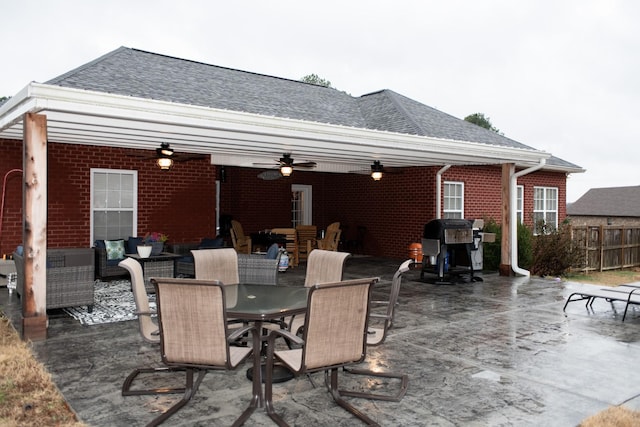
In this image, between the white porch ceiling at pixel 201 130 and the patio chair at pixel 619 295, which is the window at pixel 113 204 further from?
the patio chair at pixel 619 295

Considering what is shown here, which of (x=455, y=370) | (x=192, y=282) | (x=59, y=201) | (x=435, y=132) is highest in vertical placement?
(x=435, y=132)

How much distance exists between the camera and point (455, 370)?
182 inches

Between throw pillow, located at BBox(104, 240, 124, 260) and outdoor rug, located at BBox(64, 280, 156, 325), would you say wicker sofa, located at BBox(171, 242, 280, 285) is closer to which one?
outdoor rug, located at BBox(64, 280, 156, 325)

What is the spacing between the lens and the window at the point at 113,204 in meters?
10.1

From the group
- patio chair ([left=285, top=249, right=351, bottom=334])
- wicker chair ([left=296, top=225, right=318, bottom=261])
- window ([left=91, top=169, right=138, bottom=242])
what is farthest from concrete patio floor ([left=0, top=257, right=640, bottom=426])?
wicker chair ([left=296, top=225, right=318, bottom=261])

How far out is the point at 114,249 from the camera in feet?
30.5

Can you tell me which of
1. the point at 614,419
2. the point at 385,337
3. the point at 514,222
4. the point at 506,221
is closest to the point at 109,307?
the point at 385,337

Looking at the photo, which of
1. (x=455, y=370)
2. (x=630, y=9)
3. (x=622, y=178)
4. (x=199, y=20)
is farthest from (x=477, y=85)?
(x=455, y=370)

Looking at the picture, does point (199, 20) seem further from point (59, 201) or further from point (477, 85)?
point (477, 85)

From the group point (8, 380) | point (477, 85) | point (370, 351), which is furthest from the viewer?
point (477, 85)

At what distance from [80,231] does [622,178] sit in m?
40.2

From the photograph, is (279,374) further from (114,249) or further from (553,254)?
(553,254)

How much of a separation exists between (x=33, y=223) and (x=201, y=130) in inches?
94.8

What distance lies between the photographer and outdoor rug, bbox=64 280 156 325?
6.57 metres
